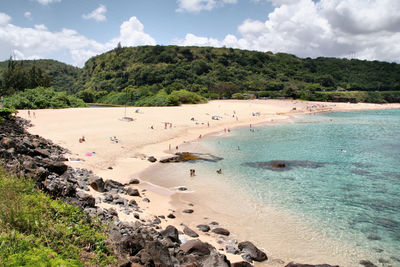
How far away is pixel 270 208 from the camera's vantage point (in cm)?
1492

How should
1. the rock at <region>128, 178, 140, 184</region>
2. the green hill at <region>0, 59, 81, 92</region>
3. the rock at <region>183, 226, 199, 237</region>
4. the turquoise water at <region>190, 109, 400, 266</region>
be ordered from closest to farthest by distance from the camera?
the rock at <region>183, 226, 199, 237</region> → the turquoise water at <region>190, 109, 400, 266</region> → the rock at <region>128, 178, 140, 184</region> → the green hill at <region>0, 59, 81, 92</region>

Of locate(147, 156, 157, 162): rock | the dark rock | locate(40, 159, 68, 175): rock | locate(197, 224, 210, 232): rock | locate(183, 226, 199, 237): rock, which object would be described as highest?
locate(40, 159, 68, 175): rock

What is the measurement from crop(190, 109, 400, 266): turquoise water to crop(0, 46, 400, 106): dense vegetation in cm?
6800

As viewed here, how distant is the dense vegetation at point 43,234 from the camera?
495 cm

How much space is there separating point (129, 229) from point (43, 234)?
146 inches

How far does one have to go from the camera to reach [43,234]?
19.5 feet

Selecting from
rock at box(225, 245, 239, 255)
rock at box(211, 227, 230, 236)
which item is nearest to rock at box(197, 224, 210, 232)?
rock at box(211, 227, 230, 236)

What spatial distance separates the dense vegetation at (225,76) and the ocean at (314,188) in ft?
232

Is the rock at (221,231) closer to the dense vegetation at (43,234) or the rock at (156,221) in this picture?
the rock at (156,221)

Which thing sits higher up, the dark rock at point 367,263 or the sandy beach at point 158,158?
the sandy beach at point 158,158

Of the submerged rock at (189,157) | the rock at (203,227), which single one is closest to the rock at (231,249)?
the rock at (203,227)

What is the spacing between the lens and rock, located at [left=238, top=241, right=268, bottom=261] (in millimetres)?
10069

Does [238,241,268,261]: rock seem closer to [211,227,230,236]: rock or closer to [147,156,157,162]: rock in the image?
[211,227,230,236]: rock

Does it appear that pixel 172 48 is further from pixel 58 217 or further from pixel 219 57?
pixel 58 217
